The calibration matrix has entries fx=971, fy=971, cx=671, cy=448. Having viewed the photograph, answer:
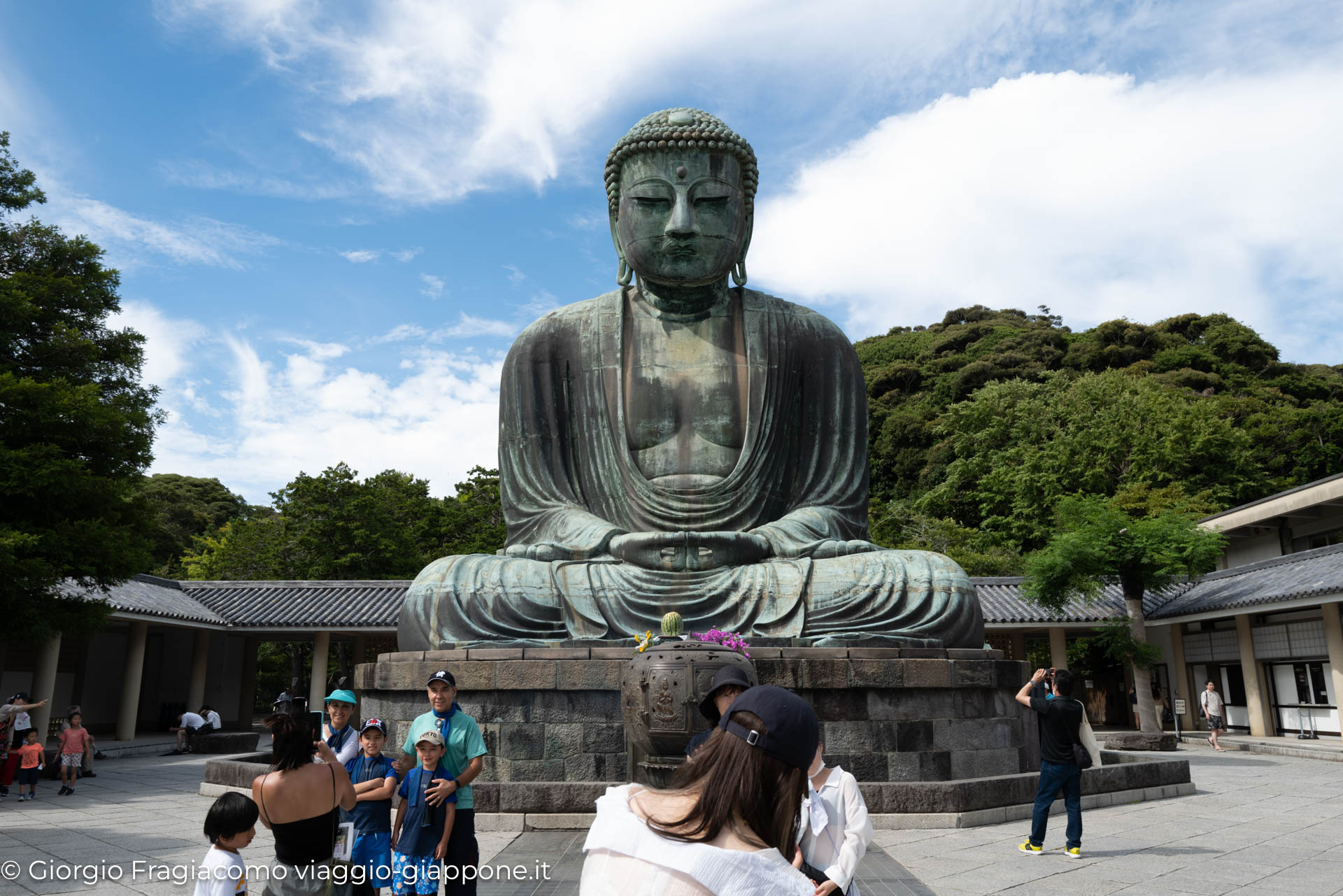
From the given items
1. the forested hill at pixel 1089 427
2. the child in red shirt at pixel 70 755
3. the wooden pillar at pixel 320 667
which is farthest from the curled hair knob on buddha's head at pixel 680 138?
the forested hill at pixel 1089 427

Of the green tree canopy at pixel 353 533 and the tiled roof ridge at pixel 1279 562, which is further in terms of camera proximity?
the green tree canopy at pixel 353 533

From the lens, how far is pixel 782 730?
1.64 metres

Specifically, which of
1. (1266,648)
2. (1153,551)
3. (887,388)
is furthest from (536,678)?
(887,388)

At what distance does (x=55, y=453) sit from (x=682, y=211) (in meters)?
8.23

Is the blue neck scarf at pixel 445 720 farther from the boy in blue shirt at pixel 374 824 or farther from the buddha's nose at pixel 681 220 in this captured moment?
the buddha's nose at pixel 681 220

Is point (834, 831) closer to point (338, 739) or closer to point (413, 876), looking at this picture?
point (413, 876)

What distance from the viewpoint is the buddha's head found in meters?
9.12

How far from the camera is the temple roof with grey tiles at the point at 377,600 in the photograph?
18344 millimetres

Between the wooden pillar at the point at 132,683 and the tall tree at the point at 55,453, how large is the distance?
6401 millimetres

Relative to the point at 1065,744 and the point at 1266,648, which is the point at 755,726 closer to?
the point at 1065,744

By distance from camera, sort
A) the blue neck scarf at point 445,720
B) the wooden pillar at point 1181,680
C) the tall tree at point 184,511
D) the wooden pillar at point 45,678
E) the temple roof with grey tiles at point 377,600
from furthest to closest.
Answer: the tall tree at point 184,511, the wooden pillar at point 1181,680, the temple roof with grey tiles at point 377,600, the wooden pillar at point 45,678, the blue neck scarf at point 445,720

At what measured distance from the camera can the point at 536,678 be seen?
7.11 metres

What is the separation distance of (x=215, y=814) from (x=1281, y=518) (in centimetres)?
2520

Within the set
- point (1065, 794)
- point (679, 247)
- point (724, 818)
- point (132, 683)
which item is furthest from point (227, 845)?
point (132, 683)
